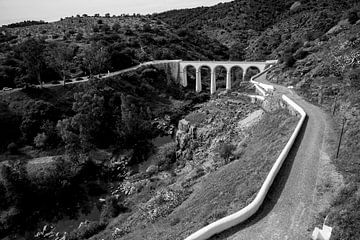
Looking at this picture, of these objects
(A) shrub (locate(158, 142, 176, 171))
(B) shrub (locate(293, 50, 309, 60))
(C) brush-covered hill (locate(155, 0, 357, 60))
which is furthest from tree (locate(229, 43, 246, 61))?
(A) shrub (locate(158, 142, 176, 171))

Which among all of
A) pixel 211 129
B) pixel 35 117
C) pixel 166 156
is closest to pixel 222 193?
pixel 211 129

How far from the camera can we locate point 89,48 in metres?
60.6

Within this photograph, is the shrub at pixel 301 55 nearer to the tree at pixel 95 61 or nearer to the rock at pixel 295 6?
the tree at pixel 95 61

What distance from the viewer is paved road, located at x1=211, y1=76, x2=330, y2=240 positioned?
1012 centimetres

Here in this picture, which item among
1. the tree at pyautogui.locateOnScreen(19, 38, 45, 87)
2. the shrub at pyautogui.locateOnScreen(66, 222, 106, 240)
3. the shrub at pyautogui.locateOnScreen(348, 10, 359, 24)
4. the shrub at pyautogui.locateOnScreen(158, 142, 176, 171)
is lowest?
the shrub at pyautogui.locateOnScreen(66, 222, 106, 240)

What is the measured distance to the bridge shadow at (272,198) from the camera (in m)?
10.5

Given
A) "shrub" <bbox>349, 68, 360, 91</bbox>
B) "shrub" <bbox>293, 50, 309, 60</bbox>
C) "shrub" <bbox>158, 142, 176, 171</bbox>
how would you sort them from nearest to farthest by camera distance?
"shrub" <bbox>349, 68, 360, 91</bbox> → "shrub" <bbox>158, 142, 176, 171</bbox> → "shrub" <bbox>293, 50, 309, 60</bbox>

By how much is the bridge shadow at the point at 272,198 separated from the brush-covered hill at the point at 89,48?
43135mm

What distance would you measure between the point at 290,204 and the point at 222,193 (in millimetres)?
3921

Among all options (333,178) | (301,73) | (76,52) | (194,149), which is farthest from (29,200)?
(76,52)

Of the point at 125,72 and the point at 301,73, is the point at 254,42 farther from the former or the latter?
the point at 301,73

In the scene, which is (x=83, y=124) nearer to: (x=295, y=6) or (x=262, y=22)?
(x=262, y=22)

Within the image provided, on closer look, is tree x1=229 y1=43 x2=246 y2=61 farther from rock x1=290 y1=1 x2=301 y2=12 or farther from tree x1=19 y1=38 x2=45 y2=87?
tree x1=19 y1=38 x2=45 y2=87

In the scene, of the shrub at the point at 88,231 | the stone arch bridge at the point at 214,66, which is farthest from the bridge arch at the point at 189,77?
the shrub at the point at 88,231
